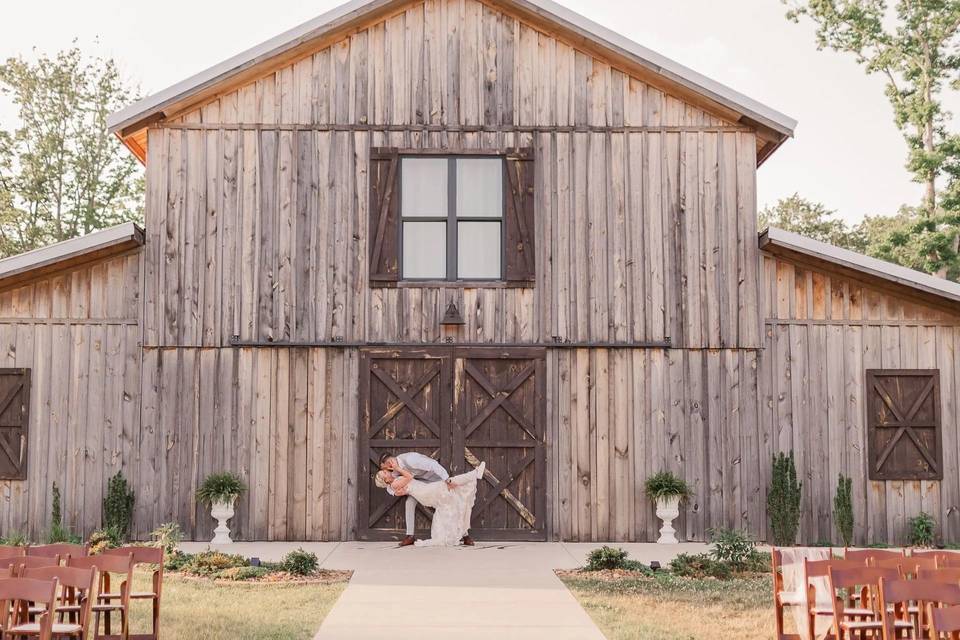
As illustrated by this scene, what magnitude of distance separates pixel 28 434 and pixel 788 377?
10756 mm

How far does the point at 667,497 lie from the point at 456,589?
15.5 ft

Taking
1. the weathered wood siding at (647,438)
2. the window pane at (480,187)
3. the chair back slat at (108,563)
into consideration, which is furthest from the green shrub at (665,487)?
the chair back slat at (108,563)

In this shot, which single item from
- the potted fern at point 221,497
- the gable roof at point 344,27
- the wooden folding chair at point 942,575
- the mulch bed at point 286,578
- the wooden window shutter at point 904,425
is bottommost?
the mulch bed at point 286,578

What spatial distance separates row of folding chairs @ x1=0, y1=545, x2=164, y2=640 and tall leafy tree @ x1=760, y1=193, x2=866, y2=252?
4608 centimetres

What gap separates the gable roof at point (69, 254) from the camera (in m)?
15.1

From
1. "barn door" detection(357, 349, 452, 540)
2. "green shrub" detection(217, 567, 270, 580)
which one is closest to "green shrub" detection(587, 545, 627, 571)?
"barn door" detection(357, 349, 452, 540)

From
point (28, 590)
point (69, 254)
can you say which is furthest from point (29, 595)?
point (69, 254)

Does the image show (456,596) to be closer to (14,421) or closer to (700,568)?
(700,568)

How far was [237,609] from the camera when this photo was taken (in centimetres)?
1034

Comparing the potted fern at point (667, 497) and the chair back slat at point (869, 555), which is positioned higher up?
the chair back slat at point (869, 555)

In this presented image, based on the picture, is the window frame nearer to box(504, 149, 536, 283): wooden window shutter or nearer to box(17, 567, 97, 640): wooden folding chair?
box(504, 149, 536, 283): wooden window shutter

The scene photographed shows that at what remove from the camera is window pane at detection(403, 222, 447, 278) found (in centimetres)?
1575

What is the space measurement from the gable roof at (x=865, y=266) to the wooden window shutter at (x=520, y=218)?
330cm

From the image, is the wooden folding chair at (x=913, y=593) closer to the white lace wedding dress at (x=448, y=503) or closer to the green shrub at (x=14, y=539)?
the white lace wedding dress at (x=448, y=503)
